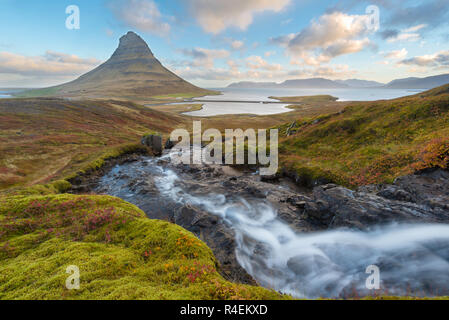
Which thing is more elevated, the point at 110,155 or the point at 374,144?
the point at 374,144

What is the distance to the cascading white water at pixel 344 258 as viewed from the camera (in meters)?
13.5

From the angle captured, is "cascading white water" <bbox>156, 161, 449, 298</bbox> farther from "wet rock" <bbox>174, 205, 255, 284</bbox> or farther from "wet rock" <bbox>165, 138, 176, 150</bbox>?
"wet rock" <bbox>165, 138, 176, 150</bbox>

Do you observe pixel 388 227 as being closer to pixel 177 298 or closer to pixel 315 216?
pixel 315 216

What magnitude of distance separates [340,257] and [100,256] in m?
17.5

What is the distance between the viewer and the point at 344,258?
54.5 feet

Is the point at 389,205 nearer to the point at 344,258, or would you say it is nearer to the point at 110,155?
the point at 344,258

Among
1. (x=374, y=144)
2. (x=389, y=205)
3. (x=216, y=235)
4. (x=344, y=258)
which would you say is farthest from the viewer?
(x=374, y=144)

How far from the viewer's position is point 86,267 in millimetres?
10023

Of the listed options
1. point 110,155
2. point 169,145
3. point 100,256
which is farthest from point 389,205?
point 169,145

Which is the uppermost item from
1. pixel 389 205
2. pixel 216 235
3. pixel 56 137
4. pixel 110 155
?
pixel 56 137

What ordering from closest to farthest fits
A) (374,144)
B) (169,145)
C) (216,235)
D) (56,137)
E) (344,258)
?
1. (344,258)
2. (216,235)
3. (374,144)
4. (56,137)
5. (169,145)

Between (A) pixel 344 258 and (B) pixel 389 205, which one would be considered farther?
(B) pixel 389 205

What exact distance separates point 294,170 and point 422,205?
59.5 ft
